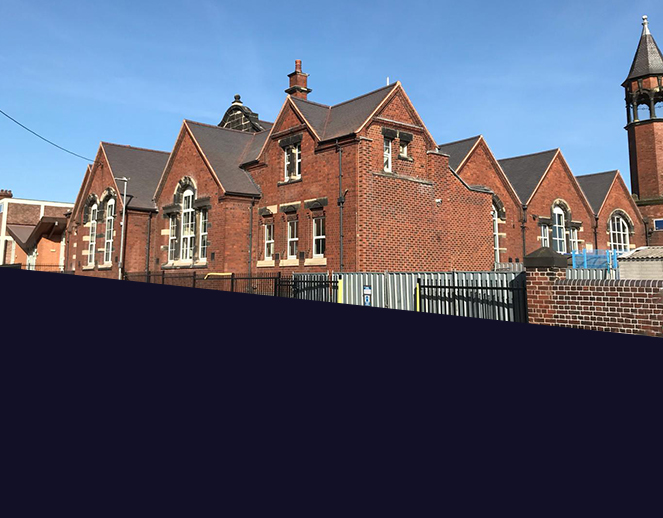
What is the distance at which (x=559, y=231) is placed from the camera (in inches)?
1372

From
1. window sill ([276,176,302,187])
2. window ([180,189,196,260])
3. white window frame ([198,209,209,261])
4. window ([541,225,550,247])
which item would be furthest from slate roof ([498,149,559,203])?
window ([180,189,196,260])

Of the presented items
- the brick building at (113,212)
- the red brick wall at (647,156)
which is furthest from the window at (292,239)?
the red brick wall at (647,156)

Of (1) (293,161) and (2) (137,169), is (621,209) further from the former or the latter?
(2) (137,169)

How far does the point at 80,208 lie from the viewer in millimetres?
35250

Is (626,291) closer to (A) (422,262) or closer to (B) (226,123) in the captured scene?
(A) (422,262)

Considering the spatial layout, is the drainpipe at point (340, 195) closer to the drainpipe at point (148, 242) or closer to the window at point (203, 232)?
the window at point (203, 232)

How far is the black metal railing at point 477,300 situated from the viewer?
12773 mm

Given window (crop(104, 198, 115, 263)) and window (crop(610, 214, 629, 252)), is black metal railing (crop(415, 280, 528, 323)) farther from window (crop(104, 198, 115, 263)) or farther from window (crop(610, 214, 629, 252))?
window (crop(610, 214, 629, 252))

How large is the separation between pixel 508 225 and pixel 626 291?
72.3ft

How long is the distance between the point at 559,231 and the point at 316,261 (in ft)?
69.6

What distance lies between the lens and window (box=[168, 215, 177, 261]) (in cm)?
2833

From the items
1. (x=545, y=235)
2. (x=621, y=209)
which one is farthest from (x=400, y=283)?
(x=621, y=209)

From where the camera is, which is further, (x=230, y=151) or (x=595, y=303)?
(x=230, y=151)

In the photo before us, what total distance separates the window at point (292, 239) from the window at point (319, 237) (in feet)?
4.04
